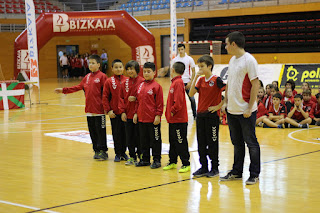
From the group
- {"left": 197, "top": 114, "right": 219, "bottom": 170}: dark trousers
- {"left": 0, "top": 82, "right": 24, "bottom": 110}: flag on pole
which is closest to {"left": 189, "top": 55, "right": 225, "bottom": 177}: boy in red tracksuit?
{"left": 197, "top": 114, "right": 219, "bottom": 170}: dark trousers

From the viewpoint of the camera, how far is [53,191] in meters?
5.48

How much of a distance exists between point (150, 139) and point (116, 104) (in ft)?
2.85

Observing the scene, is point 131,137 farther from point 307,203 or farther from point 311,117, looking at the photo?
point 311,117

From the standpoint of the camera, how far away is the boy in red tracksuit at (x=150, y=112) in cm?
670

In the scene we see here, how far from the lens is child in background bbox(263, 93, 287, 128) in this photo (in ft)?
34.7

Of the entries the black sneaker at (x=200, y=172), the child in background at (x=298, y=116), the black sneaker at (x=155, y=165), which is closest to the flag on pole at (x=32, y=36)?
the child in background at (x=298, y=116)

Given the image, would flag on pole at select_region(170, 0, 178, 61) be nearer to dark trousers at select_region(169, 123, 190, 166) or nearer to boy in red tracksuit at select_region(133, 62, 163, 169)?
boy in red tracksuit at select_region(133, 62, 163, 169)

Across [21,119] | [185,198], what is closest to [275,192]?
[185,198]

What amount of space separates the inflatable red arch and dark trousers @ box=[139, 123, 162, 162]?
51.4ft

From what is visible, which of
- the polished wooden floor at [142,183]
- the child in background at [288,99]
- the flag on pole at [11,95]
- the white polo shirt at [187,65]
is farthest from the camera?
the flag on pole at [11,95]

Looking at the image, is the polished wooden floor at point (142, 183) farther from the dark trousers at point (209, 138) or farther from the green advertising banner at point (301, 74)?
the green advertising banner at point (301, 74)

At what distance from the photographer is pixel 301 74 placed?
18.2 m

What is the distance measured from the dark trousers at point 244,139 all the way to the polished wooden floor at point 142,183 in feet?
0.76

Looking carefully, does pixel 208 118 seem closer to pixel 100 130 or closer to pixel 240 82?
pixel 240 82
